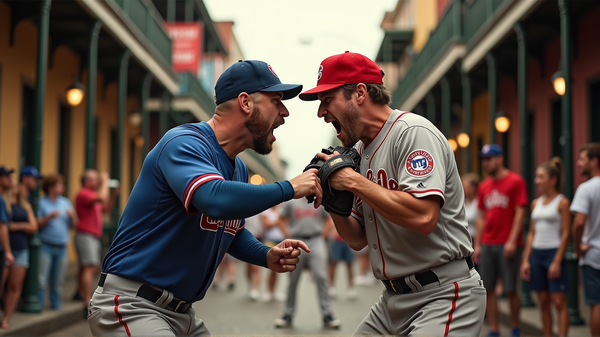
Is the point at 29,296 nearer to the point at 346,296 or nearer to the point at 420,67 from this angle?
the point at 346,296

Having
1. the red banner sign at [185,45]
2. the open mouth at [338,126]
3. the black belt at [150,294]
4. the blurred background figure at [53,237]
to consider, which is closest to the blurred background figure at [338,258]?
the blurred background figure at [53,237]

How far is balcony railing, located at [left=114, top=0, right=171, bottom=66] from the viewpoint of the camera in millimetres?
16062

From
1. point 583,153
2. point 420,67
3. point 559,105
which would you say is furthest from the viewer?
point 420,67

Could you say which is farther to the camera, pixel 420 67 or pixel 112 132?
pixel 420 67

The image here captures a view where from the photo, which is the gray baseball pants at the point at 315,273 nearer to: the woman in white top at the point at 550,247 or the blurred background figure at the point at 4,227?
the woman in white top at the point at 550,247

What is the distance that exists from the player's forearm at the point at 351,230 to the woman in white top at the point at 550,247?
14.6 ft

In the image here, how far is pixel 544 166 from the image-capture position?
8094 millimetres

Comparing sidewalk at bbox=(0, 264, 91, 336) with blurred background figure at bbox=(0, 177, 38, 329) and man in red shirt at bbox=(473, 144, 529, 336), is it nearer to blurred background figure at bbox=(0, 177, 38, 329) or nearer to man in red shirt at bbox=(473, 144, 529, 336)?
blurred background figure at bbox=(0, 177, 38, 329)

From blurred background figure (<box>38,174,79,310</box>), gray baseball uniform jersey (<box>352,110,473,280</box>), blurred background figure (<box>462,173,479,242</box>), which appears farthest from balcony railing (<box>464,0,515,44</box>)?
gray baseball uniform jersey (<box>352,110,473,280</box>)

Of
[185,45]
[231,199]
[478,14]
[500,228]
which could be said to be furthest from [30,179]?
[185,45]

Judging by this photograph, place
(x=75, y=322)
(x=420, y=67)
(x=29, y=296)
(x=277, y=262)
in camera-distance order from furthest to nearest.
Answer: (x=420, y=67) → (x=75, y=322) → (x=29, y=296) → (x=277, y=262)

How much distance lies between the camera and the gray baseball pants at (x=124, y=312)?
3.07m

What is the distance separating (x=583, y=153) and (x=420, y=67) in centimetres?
1709

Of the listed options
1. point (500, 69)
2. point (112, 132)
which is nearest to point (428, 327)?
point (500, 69)
